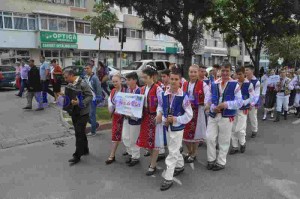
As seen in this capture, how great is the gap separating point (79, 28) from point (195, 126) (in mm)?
28914

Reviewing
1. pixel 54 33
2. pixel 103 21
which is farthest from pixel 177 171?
pixel 54 33

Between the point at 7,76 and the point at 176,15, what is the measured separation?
11.3 m

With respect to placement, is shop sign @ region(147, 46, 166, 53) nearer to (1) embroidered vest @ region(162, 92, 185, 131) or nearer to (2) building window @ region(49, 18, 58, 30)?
(2) building window @ region(49, 18, 58, 30)

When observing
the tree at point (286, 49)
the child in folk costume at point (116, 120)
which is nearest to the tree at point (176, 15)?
the child in folk costume at point (116, 120)

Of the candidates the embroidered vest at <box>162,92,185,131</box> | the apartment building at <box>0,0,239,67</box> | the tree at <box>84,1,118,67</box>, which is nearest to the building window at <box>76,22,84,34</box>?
the apartment building at <box>0,0,239,67</box>

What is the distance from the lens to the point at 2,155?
6.77 m

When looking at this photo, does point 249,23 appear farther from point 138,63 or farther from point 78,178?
point 78,178

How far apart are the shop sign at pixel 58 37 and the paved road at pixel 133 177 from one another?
23074 millimetres

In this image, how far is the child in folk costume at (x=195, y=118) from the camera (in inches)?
237

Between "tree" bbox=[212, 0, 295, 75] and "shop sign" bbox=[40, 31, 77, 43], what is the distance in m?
16.6

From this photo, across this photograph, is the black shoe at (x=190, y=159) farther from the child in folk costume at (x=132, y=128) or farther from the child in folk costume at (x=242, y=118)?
the child in folk costume at (x=242, y=118)

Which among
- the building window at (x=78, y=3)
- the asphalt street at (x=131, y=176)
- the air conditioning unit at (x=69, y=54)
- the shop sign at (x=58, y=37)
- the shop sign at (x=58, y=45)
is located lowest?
the asphalt street at (x=131, y=176)

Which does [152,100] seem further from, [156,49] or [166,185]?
[156,49]

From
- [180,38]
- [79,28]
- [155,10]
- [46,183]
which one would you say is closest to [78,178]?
[46,183]
